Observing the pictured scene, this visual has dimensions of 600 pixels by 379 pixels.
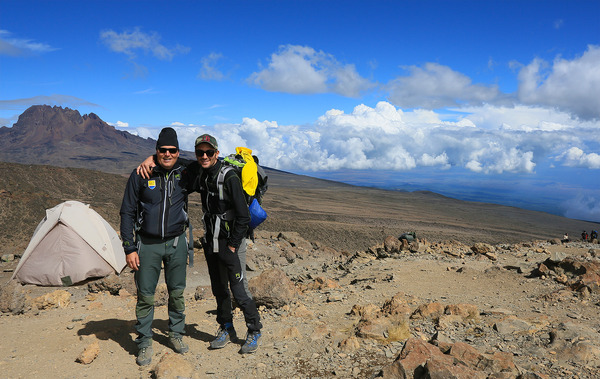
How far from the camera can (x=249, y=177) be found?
3.46 m

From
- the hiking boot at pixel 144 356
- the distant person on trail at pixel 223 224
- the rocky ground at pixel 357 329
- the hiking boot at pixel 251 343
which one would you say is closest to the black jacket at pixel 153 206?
the distant person on trail at pixel 223 224

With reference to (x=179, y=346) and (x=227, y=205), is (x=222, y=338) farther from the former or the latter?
(x=227, y=205)

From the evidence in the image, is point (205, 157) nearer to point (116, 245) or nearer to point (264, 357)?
point (264, 357)

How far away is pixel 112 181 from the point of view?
35.0 m

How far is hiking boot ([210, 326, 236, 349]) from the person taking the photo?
3.74m

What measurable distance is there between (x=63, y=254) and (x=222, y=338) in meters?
5.49

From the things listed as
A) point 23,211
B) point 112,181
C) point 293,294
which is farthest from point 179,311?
point 112,181

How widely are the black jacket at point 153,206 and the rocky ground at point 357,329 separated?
1.10 meters

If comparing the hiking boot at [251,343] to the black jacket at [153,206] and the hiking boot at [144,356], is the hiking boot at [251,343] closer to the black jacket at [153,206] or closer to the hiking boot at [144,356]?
the hiking boot at [144,356]

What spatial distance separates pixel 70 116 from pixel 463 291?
202739mm

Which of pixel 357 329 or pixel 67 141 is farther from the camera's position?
pixel 67 141

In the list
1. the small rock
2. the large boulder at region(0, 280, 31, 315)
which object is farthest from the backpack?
the large boulder at region(0, 280, 31, 315)

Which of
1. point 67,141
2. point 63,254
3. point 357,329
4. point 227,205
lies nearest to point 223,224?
point 227,205

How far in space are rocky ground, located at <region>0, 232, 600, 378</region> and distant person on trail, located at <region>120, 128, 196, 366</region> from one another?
0.51 metres
